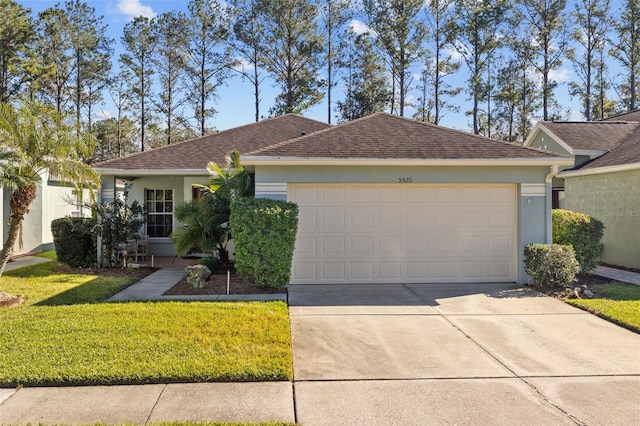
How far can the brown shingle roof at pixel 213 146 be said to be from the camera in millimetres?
12656

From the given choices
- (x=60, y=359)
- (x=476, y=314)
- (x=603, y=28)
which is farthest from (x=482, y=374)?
(x=603, y=28)

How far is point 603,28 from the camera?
2886 cm

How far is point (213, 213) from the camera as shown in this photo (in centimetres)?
1031

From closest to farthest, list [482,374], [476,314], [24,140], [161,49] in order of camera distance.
Result: [482,374] < [476,314] < [24,140] < [161,49]

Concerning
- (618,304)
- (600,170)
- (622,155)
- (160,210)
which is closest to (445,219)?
(618,304)

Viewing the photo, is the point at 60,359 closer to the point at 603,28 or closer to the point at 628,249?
the point at 628,249

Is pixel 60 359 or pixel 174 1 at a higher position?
pixel 174 1

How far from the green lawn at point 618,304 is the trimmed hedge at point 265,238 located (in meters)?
5.53

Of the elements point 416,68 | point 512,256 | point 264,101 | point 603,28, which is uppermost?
point 603,28

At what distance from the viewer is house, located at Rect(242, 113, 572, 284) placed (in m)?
9.44

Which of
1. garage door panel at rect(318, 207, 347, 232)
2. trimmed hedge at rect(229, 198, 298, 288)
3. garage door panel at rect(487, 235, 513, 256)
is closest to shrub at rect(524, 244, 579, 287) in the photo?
garage door panel at rect(487, 235, 513, 256)

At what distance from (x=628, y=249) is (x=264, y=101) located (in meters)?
23.0

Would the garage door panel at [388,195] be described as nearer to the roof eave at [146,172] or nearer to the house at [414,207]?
the house at [414,207]

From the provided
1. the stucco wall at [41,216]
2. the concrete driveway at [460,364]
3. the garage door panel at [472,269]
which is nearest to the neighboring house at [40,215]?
the stucco wall at [41,216]
